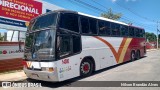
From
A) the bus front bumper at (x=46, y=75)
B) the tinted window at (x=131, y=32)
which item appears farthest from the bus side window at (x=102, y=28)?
the tinted window at (x=131, y=32)

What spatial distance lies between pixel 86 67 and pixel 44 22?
330cm

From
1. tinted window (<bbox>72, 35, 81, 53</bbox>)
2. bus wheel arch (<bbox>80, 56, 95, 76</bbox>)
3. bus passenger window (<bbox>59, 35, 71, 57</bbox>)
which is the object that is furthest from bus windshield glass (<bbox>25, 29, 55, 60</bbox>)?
bus wheel arch (<bbox>80, 56, 95, 76</bbox>)

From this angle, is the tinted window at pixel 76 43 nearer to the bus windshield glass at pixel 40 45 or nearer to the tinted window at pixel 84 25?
the tinted window at pixel 84 25

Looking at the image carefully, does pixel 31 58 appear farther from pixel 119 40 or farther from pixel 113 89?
pixel 119 40

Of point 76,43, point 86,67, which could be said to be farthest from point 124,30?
point 76,43

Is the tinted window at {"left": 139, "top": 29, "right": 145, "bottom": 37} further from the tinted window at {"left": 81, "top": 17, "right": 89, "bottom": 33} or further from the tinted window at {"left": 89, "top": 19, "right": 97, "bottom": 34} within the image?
the tinted window at {"left": 81, "top": 17, "right": 89, "bottom": 33}

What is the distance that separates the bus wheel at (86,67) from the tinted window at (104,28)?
2.26 m

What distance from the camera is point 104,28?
43.4ft

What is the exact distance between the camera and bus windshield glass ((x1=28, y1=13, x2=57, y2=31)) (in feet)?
31.3

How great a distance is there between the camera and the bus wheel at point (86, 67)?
424 inches

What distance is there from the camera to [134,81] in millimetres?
9453

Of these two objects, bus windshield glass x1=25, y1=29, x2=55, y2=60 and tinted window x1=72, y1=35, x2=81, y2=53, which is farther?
Answer: tinted window x1=72, y1=35, x2=81, y2=53

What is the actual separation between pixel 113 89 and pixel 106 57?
5.11m

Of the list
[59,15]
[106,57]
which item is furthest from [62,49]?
[106,57]
